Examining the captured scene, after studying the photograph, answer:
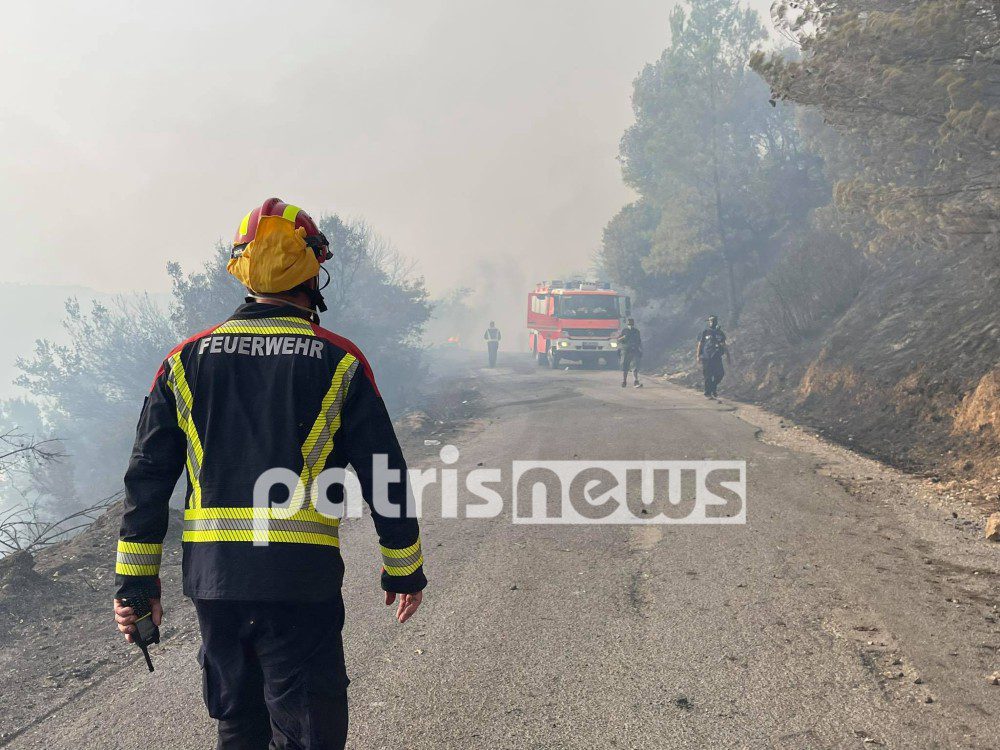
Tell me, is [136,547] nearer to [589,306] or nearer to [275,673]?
[275,673]

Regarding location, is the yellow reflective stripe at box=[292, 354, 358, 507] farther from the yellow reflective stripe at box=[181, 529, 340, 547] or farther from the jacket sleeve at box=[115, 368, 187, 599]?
the jacket sleeve at box=[115, 368, 187, 599]

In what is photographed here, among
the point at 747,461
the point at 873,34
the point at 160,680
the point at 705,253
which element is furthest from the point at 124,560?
the point at 705,253

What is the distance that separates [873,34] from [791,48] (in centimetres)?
3284

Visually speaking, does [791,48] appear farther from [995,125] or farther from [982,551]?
[982,551]

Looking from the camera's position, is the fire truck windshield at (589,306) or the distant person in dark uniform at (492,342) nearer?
the fire truck windshield at (589,306)

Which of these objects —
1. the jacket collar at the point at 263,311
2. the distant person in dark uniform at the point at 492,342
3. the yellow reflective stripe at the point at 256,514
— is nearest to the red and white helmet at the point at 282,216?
the jacket collar at the point at 263,311

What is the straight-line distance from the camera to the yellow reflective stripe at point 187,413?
8.02ft

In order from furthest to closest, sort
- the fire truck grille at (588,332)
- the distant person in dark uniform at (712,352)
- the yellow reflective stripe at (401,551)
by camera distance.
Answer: the fire truck grille at (588,332) < the distant person in dark uniform at (712,352) < the yellow reflective stripe at (401,551)

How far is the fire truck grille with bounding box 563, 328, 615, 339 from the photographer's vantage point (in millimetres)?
30000

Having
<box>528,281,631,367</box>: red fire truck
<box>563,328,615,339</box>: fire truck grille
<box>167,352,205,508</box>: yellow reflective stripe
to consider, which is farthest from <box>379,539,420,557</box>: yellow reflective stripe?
<box>563,328,615,339</box>: fire truck grille

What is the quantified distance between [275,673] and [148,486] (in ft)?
2.34

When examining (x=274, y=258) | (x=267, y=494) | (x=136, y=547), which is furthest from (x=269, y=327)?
(x=136, y=547)

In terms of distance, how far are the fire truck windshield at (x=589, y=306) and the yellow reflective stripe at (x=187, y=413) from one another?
27993 millimetres

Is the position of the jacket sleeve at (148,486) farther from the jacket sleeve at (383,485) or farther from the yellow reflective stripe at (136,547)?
the jacket sleeve at (383,485)
